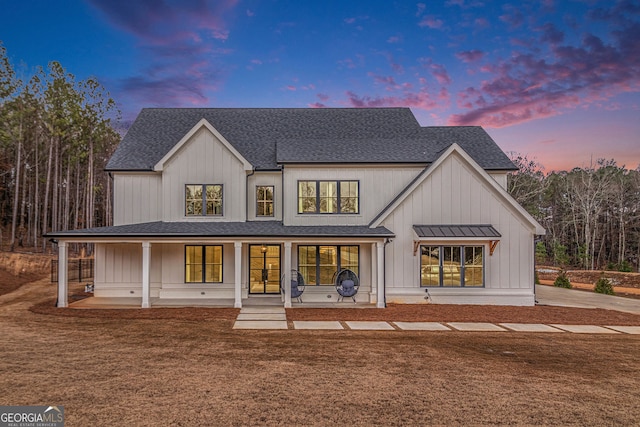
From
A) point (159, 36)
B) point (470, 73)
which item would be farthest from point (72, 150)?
point (470, 73)

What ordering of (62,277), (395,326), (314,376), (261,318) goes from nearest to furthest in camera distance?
(314,376), (395,326), (261,318), (62,277)

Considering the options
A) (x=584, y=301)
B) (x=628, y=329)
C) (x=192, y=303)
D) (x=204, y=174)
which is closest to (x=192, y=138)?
(x=204, y=174)

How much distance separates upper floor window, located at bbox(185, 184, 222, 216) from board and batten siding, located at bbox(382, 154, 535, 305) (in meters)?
7.41

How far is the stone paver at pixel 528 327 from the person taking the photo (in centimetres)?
1176

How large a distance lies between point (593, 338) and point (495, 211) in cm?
628

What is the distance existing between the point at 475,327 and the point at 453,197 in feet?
19.5

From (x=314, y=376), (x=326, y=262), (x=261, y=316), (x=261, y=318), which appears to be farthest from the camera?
(x=326, y=262)

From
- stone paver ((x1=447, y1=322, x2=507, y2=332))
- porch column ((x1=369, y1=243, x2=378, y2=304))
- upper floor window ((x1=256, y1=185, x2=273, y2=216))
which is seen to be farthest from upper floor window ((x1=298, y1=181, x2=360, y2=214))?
stone paver ((x1=447, y1=322, x2=507, y2=332))

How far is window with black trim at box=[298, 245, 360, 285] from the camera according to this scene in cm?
1655

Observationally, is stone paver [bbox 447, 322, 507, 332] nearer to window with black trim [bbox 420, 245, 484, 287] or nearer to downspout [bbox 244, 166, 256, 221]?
window with black trim [bbox 420, 245, 484, 287]

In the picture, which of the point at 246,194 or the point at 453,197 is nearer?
the point at 453,197

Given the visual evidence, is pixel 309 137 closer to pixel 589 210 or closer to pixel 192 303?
pixel 192 303

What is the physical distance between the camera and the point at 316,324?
39.2 ft

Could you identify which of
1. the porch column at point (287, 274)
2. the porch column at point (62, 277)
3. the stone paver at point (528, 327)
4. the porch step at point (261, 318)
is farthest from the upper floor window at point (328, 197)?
the porch column at point (62, 277)
